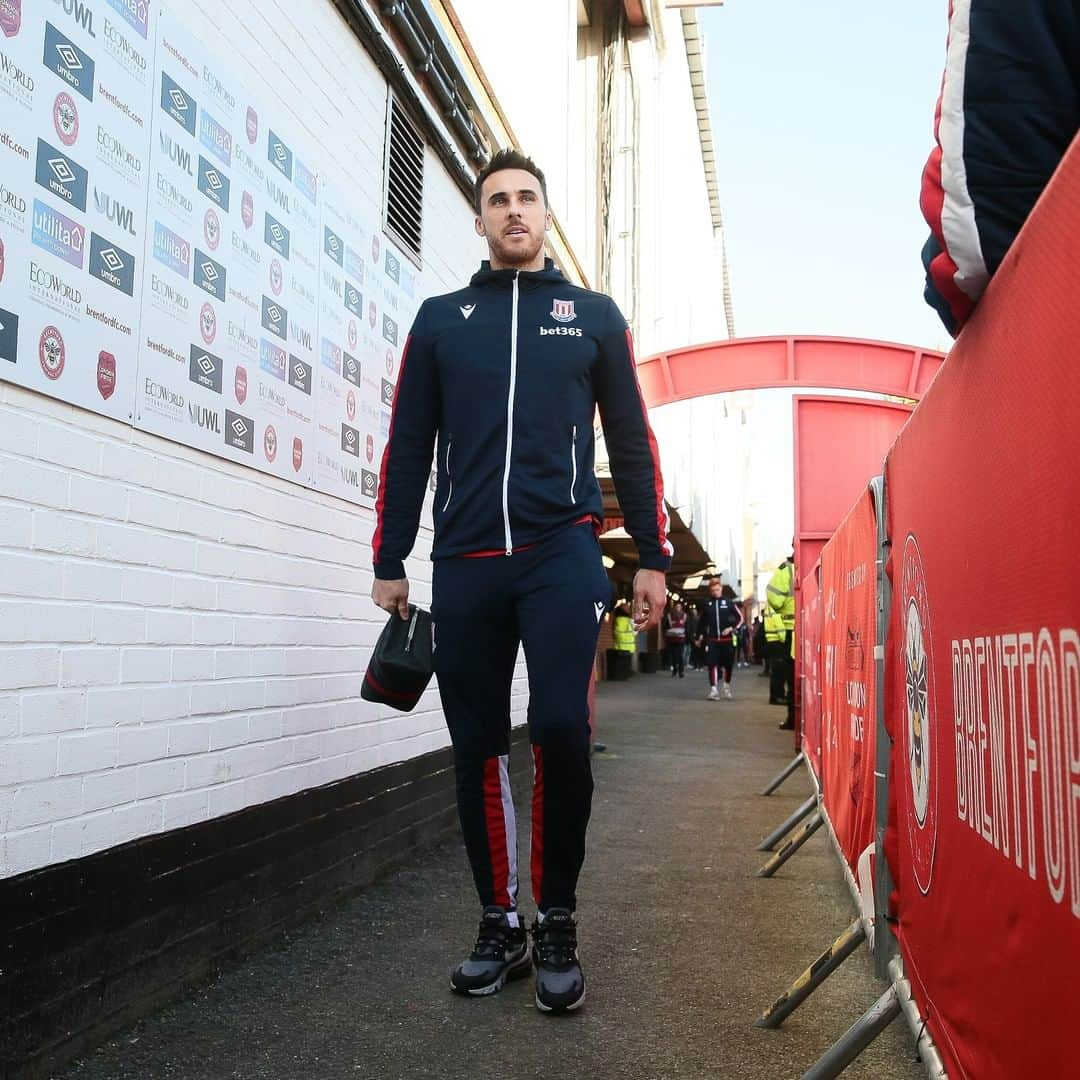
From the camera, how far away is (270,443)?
3.50 m

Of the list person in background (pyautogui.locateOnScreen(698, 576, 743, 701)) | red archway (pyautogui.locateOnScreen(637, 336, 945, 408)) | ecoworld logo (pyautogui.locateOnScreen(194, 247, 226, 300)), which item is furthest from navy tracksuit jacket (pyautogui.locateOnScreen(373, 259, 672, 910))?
person in background (pyautogui.locateOnScreen(698, 576, 743, 701))

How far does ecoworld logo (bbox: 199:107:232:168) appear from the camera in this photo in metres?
3.12

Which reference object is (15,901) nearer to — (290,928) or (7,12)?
(290,928)

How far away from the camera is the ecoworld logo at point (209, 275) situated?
3061 millimetres

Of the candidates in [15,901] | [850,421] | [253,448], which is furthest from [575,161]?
[15,901]

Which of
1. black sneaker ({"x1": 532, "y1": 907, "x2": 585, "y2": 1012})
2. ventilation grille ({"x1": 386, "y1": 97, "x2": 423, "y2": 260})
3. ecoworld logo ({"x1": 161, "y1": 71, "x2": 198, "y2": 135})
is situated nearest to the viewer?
black sneaker ({"x1": 532, "y1": 907, "x2": 585, "y2": 1012})

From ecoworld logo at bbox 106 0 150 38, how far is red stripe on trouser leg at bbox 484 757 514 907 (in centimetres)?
203

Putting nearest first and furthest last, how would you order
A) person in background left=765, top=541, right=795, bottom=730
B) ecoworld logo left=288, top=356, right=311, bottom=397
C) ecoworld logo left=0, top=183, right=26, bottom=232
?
ecoworld logo left=0, top=183, right=26, bottom=232, ecoworld logo left=288, top=356, right=311, bottom=397, person in background left=765, top=541, right=795, bottom=730

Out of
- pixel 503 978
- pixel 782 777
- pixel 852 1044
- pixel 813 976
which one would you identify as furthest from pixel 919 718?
pixel 782 777

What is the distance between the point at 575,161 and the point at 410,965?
344 inches

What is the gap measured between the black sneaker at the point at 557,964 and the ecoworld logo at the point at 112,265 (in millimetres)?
1839

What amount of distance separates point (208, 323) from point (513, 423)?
93 cm

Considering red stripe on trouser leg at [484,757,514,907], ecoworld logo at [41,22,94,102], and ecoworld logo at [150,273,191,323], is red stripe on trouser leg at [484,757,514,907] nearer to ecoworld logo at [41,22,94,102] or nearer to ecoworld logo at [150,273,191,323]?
ecoworld logo at [150,273,191,323]

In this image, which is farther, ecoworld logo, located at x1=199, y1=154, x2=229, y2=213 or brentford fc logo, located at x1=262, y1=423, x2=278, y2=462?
brentford fc logo, located at x1=262, y1=423, x2=278, y2=462
